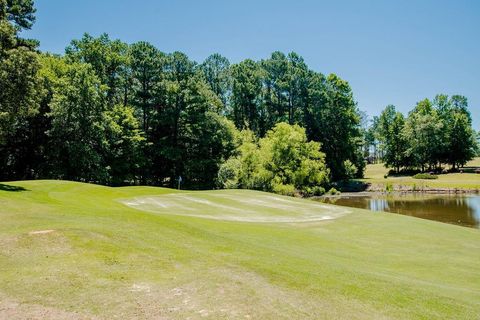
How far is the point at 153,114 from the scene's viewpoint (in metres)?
68.7

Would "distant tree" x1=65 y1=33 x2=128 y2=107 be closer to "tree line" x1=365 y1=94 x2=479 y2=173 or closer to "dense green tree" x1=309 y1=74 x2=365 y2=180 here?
"dense green tree" x1=309 y1=74 x2=365 y2=180

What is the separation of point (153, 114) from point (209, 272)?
61.9m

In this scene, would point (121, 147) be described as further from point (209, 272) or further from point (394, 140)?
point (394, 140)

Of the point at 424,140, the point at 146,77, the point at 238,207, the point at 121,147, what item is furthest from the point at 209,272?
the point at 424,140

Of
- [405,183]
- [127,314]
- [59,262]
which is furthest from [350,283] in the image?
[405,183]

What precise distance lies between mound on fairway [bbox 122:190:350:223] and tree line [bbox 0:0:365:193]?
12.1 metres

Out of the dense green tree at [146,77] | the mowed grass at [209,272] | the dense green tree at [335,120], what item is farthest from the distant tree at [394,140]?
the mowed grass at [209,272]

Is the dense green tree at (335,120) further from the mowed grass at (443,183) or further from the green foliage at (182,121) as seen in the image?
the mowed grass at (443,183)

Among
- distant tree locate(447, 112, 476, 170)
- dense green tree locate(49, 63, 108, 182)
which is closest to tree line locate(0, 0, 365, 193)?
dense green tree locate(49, 63, 108, 182)

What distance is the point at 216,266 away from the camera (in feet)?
33.9

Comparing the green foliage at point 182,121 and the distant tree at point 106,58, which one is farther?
the distant tree at point 106,58

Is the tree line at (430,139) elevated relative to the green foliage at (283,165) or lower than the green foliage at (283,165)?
elevated

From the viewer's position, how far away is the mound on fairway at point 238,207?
2464cm

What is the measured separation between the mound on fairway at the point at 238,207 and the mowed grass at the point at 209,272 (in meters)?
5.16
